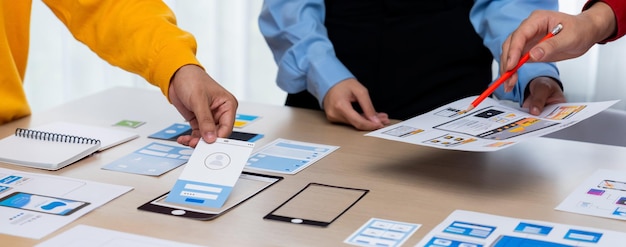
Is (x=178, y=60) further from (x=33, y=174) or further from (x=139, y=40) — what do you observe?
(x=33, y=174)

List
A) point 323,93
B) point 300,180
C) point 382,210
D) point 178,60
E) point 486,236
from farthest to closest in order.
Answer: point 323,93, point 178,60, point 300,180, point 382,210, point 486,236

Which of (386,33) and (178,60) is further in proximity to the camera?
(386,33)

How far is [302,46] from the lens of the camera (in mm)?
1812

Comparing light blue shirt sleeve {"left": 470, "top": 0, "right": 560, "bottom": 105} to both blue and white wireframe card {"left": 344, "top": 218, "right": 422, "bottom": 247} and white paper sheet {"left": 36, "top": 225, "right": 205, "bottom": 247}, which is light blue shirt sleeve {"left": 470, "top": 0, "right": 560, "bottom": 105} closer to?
blue and white wireframe card {"left": 344, "top": 218, "right": 422, "bottom": 247}

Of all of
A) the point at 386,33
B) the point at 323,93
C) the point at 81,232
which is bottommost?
the point at 81,232

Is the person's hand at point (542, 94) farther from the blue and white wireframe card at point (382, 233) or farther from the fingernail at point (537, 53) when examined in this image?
the blue and white wireframe card at point (382, 233)

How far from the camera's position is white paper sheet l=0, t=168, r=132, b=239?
1.10 meters

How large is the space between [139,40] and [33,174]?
32cm

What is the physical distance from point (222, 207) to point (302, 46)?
0.71 m

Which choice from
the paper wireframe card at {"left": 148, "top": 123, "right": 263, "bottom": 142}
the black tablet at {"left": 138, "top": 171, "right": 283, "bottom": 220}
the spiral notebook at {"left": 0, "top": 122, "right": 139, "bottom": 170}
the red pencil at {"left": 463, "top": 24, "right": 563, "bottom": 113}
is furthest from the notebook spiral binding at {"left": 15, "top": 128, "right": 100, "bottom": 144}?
the red pencil at {"left": 463, "top": 24, "right": 563, "bottom": 113}

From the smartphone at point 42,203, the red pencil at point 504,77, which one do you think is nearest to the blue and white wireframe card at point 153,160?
the smartphone at point 42,203

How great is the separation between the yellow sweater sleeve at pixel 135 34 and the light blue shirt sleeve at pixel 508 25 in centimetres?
62

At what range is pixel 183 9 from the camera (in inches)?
118

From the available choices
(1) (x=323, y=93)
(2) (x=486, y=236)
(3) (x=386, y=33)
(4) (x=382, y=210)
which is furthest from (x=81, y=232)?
(3) (x=386, y=33)
